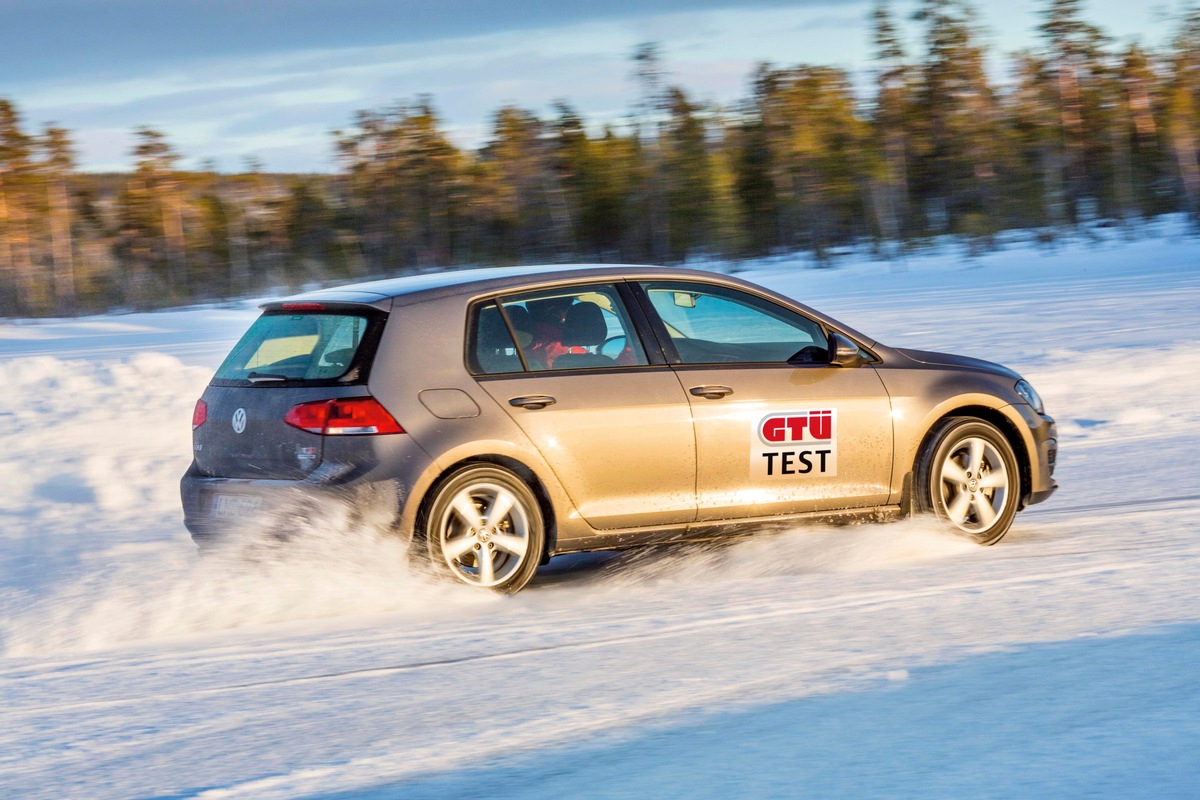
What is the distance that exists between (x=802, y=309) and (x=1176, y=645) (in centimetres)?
290

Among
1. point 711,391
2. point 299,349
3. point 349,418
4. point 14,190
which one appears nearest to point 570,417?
point 711,391

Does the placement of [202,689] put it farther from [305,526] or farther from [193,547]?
[193,547]

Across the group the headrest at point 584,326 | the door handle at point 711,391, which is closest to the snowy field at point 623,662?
the door handle at point 711,391

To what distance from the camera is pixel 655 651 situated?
5.60m

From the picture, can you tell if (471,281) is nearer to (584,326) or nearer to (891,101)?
(584,326)

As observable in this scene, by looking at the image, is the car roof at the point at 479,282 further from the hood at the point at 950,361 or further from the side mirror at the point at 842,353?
the hood at the point at 950,361

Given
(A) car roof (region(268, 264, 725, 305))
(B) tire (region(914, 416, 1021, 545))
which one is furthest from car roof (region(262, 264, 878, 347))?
(B) tire (region(914, 416, 1021, 545))

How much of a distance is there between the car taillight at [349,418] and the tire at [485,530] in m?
0.39

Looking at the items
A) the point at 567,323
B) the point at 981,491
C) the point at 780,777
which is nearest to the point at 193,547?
the point at 567,323

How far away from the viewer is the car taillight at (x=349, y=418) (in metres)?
6.48

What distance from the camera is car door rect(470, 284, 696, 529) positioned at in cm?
683

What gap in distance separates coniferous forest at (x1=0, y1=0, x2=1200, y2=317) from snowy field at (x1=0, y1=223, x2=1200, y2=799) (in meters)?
30.2

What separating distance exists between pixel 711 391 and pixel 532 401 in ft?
3.02

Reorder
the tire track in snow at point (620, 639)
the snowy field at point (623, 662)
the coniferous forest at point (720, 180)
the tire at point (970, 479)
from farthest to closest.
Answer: the coniferous forest at point (720, 180), the tire at point (970, 479), the tire track in snow at point (620, 639), the snowy field at point (623, 662)
